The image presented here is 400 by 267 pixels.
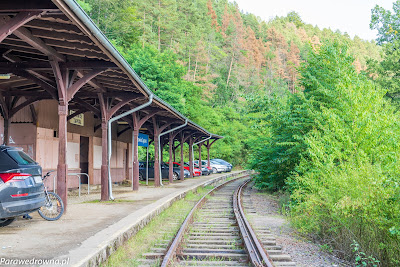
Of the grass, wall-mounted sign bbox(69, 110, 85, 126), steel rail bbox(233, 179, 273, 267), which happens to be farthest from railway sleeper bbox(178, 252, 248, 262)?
wall-mounted sign bbox(69, 110, 85, 126)

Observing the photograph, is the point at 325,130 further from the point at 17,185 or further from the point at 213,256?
the point at 17,185

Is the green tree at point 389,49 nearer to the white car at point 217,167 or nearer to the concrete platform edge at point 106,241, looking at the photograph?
the white car at point 217,167

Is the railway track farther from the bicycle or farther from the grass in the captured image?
the bicycle

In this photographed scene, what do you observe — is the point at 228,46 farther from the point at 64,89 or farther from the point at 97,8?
the point at 64,89

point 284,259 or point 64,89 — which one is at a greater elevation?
point 64,89

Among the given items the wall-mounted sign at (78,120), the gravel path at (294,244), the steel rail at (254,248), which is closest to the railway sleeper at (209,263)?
the steel rail at (254,248)

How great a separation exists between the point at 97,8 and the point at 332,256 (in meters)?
44.2

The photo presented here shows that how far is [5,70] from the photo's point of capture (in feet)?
29.9

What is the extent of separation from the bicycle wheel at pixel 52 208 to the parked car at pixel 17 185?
37.7 inches

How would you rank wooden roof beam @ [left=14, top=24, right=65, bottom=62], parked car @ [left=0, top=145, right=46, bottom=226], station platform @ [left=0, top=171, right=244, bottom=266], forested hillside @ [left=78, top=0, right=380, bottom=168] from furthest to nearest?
forested hillside @ [left=78, top=0, right=380, bottom=168]
wooden roof beam @ [left=14, top=24, right=65, bottom=62]
parked car @ [left=0, top=145, right=46, bottom=226]
station platform @ [left=0, top=171, right=244, bottom=266]

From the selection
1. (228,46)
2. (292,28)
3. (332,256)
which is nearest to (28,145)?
(332,256)

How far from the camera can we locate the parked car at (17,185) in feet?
21.5

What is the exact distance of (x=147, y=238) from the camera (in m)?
8.01

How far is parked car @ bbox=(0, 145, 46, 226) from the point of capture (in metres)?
6.56
